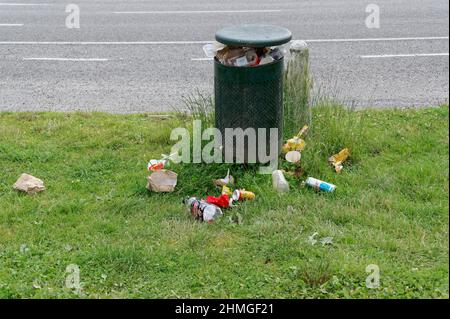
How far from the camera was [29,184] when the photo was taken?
563 cm

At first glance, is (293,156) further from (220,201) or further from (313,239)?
(313,239)

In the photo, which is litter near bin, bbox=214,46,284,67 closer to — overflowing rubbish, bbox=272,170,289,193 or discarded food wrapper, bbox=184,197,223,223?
overflowing rubbish, bbox=272,170,289,193

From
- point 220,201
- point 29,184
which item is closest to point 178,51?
point 29,184

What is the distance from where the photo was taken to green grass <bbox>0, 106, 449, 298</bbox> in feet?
13.9

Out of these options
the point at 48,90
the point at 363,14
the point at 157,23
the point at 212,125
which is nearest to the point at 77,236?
the point at 212,125

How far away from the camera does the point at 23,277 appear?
436 centimetres

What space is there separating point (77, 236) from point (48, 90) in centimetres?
444

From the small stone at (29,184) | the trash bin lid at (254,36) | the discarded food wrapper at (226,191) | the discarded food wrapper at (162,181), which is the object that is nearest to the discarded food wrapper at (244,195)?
the discarded food wrapper at (226,191)

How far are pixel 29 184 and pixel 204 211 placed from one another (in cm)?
156

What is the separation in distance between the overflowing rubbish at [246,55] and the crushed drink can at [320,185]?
1003mm

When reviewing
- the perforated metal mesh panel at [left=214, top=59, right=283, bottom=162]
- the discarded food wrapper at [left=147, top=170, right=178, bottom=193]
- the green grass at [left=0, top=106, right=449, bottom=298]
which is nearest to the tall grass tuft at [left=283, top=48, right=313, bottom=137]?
the green grass at [left=0, top=106, right=449, bottom=298]

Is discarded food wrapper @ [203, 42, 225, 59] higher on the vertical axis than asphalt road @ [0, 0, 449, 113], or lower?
higher

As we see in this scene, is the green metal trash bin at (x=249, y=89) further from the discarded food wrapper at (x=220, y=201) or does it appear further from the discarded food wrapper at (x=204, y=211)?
the discarded food wrapper at (x=204, y=211)

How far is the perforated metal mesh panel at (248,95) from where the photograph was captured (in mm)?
5473
